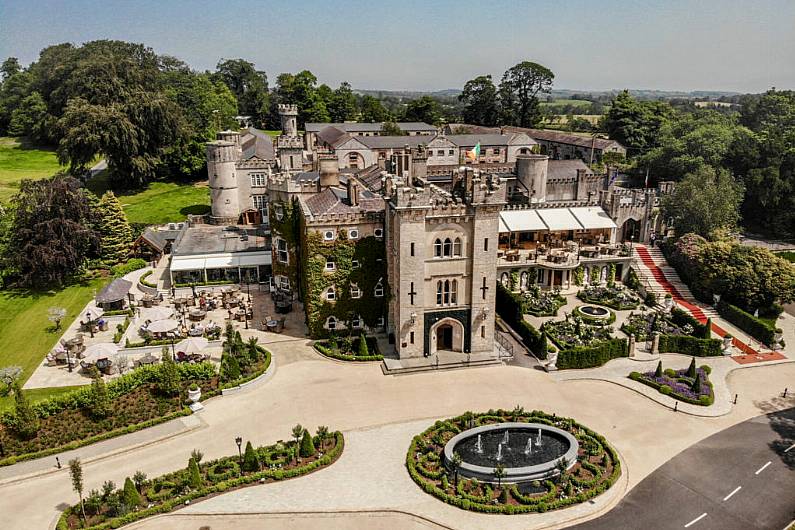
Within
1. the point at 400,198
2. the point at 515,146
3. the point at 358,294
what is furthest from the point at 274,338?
the point at 515,146

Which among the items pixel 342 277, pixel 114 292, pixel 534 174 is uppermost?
pixel 534 174

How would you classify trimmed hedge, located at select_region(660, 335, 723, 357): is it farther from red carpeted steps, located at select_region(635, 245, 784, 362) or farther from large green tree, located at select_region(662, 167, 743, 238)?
large green tree, located at select_region(662, 167, 743, 238)

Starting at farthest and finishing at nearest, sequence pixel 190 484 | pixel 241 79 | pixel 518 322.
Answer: pixel 241 79
pixel 518 322
pixel 190 484

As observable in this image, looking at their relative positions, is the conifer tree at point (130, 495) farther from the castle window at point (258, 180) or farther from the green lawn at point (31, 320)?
the castle window at point (258, 180)

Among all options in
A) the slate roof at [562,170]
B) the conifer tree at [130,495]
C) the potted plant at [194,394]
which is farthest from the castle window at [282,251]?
the slate roof at [562,170]

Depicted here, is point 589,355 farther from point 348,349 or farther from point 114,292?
point 114,292

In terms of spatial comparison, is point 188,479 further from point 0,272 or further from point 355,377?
point 0,272

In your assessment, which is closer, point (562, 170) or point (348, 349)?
point (348, 349)

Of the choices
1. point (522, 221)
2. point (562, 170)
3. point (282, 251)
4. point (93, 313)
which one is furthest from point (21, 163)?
point (562, 170)
